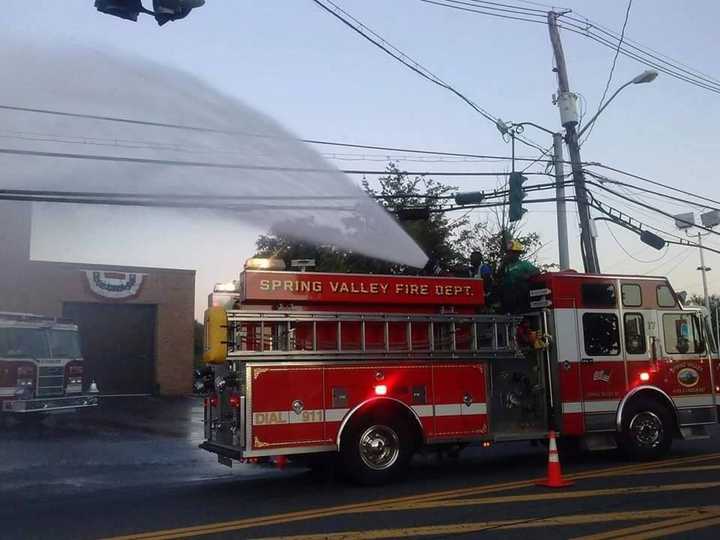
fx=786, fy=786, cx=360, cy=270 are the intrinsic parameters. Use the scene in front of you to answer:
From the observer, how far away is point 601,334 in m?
11.8

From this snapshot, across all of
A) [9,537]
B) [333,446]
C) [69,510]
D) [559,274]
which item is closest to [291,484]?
[333,446]

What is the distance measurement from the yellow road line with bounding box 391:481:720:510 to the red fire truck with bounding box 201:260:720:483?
1.48 m

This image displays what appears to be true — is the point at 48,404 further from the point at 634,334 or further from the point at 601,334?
the point at 634,334

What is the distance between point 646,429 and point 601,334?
1.56 metres

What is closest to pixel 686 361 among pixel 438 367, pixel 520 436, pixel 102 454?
pixel 520 436

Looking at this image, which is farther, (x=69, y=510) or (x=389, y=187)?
(x=389, y=187)

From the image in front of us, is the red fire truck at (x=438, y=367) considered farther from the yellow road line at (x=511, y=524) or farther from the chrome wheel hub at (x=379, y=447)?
the yellow road line at (x=511, y=524)

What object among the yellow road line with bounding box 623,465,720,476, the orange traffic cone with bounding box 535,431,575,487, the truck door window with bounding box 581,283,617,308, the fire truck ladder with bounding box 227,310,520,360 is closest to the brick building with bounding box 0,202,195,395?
the fire truck ladder with bounding box 227,310,520,360

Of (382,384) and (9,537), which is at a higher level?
(382,384)

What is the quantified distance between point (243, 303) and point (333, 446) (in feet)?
6.93

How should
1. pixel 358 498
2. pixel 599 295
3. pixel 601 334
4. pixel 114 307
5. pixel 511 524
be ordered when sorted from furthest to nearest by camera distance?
pixel 114 307 < pixel 599 295 < pixel 601 334 < pixel 358 498 < pixel 511 524

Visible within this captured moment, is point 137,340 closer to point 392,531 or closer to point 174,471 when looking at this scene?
point 174,471

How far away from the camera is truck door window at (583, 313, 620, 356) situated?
11.7 m

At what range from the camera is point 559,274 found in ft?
38.3
